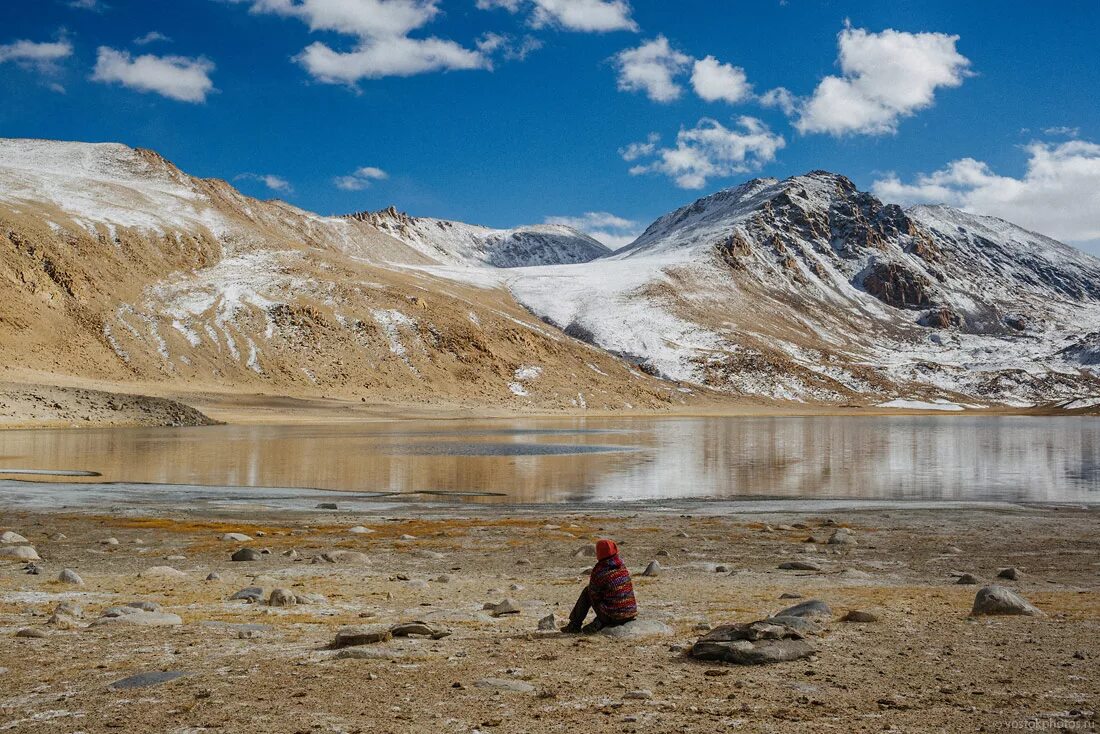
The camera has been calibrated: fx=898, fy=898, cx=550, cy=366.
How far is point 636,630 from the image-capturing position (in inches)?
443

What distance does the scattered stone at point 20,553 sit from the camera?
54.7 feet

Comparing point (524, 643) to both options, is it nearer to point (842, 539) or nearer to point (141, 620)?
point (141, 620)

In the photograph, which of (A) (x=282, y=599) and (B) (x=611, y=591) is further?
(A) (x=282, y=599)

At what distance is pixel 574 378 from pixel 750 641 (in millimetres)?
145768

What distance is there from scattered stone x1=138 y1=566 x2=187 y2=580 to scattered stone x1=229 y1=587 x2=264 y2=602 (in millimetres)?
2464

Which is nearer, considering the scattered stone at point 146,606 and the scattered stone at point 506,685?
the scattered stone at point 506,685

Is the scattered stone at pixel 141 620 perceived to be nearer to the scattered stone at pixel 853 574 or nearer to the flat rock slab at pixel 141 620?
the flat rock slab at pixel 141 620

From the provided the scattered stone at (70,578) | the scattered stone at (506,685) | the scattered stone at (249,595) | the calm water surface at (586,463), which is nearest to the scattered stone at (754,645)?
the scattered stone at (506,685)

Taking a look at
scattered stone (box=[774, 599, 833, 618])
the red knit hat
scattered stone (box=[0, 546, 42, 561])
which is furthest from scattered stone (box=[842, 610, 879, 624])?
scattered stone (box=[0, 546, 42, 561])

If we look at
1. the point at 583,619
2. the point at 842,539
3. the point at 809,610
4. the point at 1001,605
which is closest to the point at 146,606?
the point at 583,619

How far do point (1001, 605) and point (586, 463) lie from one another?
3594cm

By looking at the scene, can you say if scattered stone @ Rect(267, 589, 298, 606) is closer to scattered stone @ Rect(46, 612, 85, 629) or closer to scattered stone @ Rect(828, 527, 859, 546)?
scattered stone @ Rect(46, 612, 85, 629)

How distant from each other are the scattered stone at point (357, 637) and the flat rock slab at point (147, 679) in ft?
5.78

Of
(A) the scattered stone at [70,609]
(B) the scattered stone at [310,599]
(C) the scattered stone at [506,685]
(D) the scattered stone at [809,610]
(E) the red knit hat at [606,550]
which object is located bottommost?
(B) the scattered stone at [310,599]
